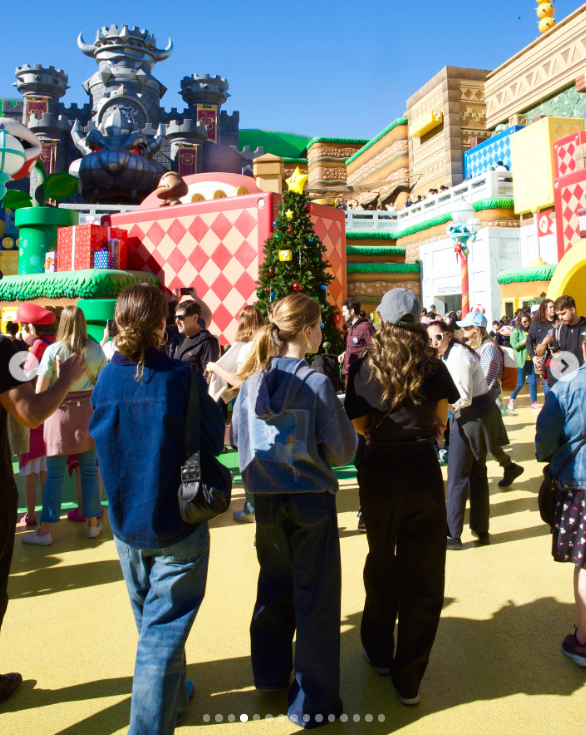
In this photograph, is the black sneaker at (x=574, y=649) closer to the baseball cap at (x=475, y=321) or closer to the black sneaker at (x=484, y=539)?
the black sneaker at (x=484, y=539)

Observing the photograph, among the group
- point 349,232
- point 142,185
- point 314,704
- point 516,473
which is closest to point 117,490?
point 314,704

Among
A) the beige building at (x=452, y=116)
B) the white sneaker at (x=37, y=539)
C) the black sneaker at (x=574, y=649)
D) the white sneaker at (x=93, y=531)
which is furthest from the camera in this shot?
the beige building at (x=452, y=116)

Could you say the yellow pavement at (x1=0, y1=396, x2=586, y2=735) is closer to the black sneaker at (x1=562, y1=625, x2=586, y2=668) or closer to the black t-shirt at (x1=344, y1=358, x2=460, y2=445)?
the black sneaker at (x1=562, y1=625, x2=586, y2=668)

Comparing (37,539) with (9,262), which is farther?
(9,262)

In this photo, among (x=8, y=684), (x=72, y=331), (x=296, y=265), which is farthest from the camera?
(x=296, y=265)

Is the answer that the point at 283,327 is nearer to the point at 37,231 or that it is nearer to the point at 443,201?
the point at 37,231

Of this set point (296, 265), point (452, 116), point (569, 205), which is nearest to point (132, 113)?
point (452, 116)

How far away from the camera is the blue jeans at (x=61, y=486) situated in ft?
12.6

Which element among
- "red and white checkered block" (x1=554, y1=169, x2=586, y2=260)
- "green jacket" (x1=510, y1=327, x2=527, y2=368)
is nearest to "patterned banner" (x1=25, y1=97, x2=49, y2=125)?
"red and white checkered block" (x1=554, y1=169, x2=586, y2=260)

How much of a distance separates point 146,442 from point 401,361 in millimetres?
1004

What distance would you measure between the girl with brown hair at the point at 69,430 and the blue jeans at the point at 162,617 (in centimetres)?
216

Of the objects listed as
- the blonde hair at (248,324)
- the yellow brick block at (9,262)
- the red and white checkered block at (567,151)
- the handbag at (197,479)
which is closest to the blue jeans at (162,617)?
the handbag at (197,479)

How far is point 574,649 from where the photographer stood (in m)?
2.39

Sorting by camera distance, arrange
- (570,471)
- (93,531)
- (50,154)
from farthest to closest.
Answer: (50,154)
(93,531)
(570,471)
